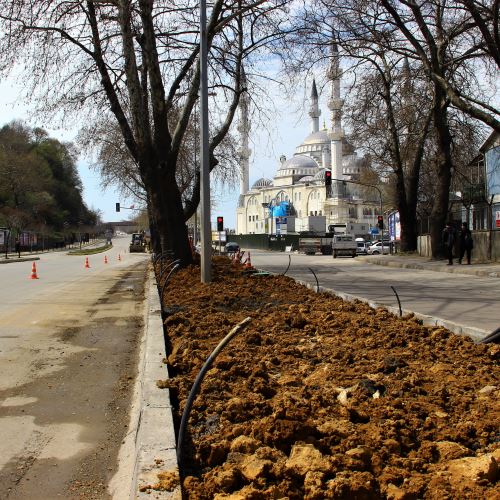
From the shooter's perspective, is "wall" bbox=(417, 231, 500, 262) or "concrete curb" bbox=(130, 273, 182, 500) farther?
"wall" bbox=(417, 231, 500, 262)

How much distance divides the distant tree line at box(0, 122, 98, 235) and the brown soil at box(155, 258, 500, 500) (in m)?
53.1

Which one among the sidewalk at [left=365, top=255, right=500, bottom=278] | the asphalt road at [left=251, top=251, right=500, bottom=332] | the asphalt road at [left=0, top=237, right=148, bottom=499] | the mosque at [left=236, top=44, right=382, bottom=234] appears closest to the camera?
the asphalt road at [left=0, top=237, right=148, bottom=499]

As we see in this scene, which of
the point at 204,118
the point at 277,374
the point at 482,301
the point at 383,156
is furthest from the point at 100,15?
the point at 383,156

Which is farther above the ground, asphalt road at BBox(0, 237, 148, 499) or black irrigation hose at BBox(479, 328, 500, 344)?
black irrigation hose at BBox(479, 328, 500, 344)

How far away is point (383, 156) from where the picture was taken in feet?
123

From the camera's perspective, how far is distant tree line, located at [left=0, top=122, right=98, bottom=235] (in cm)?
7662

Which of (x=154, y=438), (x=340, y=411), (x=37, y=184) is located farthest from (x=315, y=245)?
(x=154, y=438)

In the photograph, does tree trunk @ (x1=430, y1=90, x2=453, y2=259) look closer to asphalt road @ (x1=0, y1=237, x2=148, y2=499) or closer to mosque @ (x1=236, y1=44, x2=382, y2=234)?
asphalt road @ (x1=0, y1=237, x2=148, y2=499)

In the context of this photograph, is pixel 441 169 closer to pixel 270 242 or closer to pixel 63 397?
pixel 63 397

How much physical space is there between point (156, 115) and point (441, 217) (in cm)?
1689

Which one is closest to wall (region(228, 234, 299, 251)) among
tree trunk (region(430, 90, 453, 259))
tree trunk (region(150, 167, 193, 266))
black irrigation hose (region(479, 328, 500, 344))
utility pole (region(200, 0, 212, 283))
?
tree trunk (region(430, 90, 453, 259))

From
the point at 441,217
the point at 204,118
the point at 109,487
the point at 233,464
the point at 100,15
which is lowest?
the point at 109,487

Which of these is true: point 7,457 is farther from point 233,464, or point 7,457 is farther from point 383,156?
point 383,156

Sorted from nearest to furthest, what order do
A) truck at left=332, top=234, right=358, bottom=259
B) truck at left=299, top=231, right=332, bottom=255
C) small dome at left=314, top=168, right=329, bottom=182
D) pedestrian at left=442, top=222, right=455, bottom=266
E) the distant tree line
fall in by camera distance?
pedestrian at left=442, top=222, right=455, bottom=266 < truck at left=332, top=234, right=358, bottom=259 < truck at left=299, top=231, right=332, bottom=255 < the distant tree line < small dome at left=314, top=168, right=329, bottom=182
